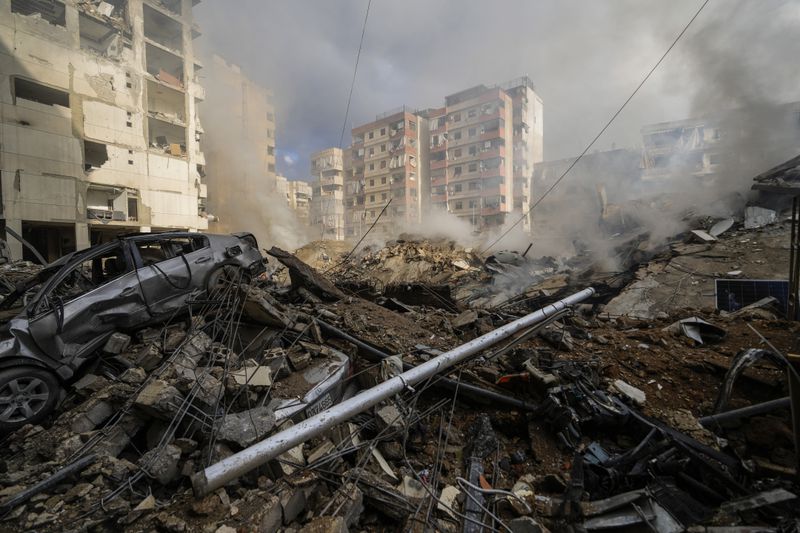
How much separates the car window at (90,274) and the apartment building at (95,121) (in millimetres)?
16031

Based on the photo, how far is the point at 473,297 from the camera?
11.6 m

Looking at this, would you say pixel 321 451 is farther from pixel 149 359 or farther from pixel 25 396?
pixel 25 396

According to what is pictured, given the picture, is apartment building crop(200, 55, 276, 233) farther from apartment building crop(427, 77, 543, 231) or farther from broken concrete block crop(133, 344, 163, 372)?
broken concrete block crop(133, 344, 163, 372)

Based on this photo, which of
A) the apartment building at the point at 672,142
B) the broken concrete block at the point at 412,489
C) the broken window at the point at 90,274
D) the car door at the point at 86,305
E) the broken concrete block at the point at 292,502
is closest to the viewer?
the broken concrete block at the point at 292,502

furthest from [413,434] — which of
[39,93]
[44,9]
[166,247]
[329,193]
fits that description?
[329,193]

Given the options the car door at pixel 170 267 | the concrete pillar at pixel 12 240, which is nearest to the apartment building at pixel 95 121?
the concrete pillar at pixel 12 240

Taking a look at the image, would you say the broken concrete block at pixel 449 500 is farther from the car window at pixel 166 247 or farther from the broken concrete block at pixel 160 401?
the car window at pixel 166 247

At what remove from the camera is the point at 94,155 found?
18891 mm

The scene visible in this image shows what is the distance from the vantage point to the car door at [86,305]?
3.88 meters

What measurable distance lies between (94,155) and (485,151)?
37176 millimetres

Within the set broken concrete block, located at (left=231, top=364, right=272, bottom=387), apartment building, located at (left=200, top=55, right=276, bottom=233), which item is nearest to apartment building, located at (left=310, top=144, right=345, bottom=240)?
apartment building, located at (left=200, top=55, right=276, bottom=233)

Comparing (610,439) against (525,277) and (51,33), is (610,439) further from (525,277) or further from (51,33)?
(51,33)

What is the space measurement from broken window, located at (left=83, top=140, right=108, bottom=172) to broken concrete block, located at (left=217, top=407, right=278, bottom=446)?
A: 23.0 m

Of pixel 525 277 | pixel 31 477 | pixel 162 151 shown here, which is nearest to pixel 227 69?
pixel 162 151
